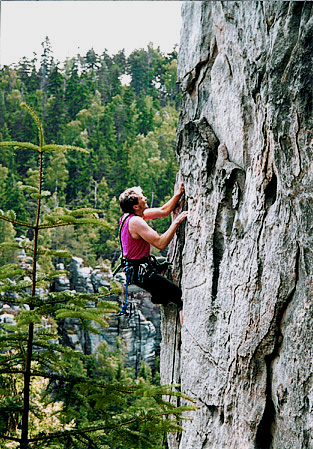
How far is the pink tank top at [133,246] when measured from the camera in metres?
5.33

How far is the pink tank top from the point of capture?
5.33m

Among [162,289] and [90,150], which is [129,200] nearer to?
[162,289]

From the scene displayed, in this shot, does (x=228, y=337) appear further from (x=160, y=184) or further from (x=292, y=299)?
(x=160, y=184)

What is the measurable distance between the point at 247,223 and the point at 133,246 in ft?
4.81

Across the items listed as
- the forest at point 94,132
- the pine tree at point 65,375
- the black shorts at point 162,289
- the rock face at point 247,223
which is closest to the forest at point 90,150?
the forest at point 94,132

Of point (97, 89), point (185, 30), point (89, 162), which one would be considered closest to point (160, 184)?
point (89, 162)

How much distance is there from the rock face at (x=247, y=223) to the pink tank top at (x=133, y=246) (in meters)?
0.42

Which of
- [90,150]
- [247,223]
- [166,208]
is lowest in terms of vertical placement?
[247,223]

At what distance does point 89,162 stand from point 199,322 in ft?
172

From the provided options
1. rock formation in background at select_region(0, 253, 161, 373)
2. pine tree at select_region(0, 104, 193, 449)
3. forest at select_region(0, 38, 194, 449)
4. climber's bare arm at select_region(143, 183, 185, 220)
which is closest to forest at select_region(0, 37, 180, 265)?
forest at select_region(0, 38, 194, 449)

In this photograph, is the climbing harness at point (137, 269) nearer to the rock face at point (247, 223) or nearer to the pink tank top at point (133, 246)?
the pink tank top at point (133, 246)

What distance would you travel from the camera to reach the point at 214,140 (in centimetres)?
486

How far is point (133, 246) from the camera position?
534 cm

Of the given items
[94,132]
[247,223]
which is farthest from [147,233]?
[94,132]
